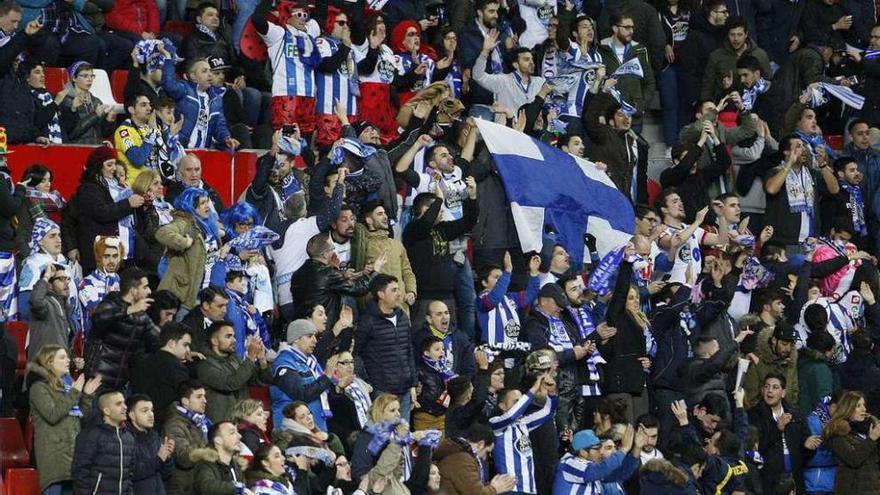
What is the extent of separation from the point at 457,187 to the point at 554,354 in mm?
1922

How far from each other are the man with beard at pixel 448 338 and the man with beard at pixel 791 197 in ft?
16.1

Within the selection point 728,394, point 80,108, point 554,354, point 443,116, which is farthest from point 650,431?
point 80,108

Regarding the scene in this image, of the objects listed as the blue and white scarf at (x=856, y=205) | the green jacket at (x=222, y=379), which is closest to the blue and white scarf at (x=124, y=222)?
the green jacket at (x=222, y=379)

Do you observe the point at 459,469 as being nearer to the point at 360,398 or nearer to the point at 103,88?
the point at 360,398

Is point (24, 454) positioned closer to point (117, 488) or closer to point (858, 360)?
point (117, 488)

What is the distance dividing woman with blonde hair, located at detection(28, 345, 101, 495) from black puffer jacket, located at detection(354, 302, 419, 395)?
284 centimetres

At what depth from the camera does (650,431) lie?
19297 mm

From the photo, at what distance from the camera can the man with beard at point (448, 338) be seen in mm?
19734

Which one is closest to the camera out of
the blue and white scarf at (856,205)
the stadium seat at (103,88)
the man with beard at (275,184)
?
the man with beard at (275,184)

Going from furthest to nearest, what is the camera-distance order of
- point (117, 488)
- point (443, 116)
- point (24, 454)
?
point (443, 116), point (24, 454), point (117, 488)

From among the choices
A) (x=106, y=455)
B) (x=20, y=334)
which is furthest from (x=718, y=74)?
(x=106, y=455)

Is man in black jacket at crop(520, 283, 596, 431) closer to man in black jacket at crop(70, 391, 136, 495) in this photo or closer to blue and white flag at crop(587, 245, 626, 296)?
blue and white flag at crop(587, 245, 626, 296)

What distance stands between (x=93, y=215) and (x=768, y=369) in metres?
6.29

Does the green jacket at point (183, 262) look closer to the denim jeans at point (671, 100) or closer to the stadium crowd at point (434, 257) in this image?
the stadium crowd at point (434, 257)
